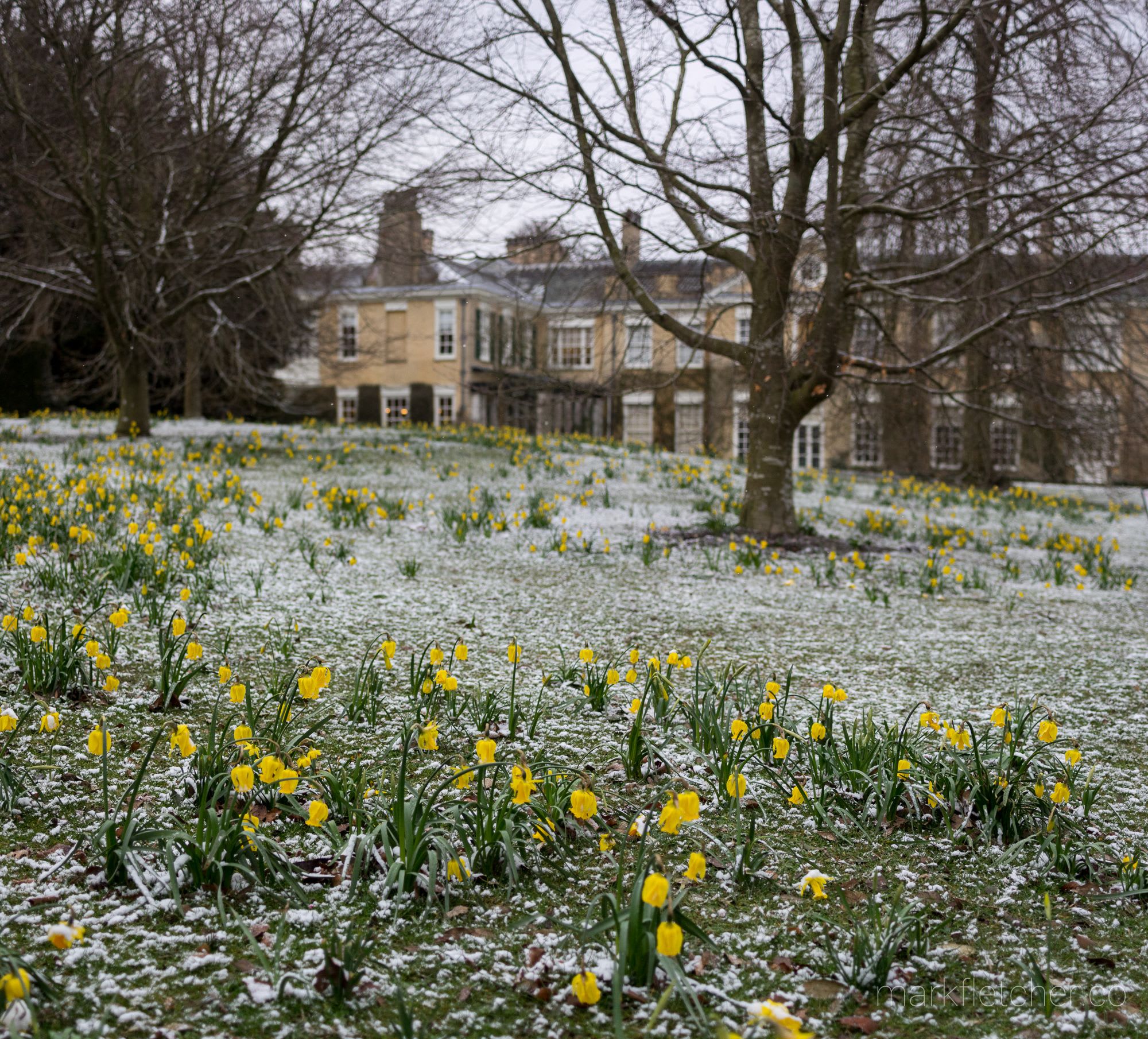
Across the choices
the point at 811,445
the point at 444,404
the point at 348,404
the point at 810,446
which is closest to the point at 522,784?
the point at 810,446

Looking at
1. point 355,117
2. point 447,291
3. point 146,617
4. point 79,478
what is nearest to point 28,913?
point 146,617

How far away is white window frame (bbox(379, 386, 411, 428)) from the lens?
114 ft

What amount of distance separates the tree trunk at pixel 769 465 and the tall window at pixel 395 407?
2715 centimetres

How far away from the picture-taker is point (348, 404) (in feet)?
119

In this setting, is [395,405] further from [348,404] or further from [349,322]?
[349,322]

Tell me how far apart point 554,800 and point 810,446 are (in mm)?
31023

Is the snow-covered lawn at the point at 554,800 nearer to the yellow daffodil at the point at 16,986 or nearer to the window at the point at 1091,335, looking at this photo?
the yellow daffodil at the point at 16,986

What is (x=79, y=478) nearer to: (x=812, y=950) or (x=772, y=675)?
(x=772, y=675)

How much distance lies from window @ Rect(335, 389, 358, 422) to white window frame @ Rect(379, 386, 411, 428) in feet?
3.60

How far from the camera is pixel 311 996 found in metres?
1.88

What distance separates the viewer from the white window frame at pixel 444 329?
114 feet

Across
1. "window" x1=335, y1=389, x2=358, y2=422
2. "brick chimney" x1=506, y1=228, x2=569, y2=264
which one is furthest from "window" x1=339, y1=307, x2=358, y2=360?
"brick chimney" x1=506, y1=228, x2=569, y2=264

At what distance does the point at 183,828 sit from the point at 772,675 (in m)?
2.67

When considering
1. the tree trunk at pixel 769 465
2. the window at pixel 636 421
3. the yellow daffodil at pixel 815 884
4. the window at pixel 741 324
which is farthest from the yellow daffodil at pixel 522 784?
the window at pixel 636 421
